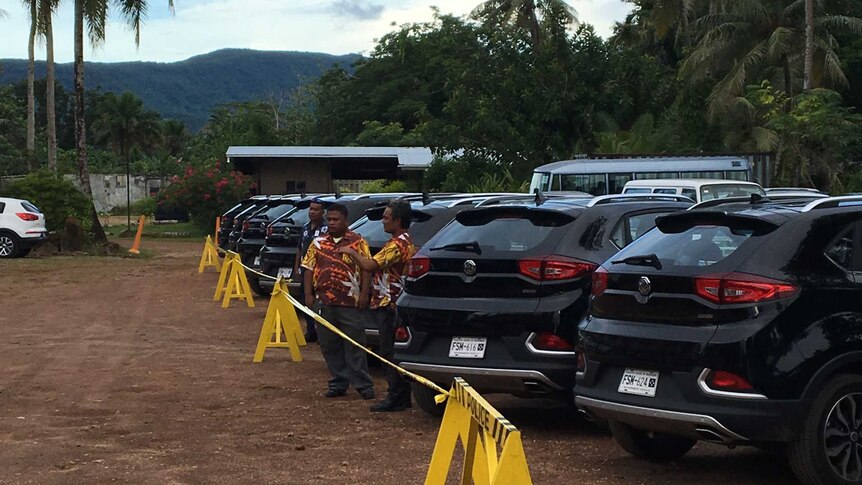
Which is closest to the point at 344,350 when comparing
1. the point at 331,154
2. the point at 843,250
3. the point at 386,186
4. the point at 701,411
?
the point at 701,411

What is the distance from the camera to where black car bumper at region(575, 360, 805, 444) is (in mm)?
6945

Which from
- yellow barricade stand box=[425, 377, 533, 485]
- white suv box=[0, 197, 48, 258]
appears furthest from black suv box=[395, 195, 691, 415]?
white suv box=[0, 197, 48, 258]

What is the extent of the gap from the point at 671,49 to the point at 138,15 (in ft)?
88.2

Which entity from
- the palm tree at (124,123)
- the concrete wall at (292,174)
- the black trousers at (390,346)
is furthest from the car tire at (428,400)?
the palm tree at (124,123)

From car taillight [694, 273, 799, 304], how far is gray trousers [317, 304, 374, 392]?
4.22 meters

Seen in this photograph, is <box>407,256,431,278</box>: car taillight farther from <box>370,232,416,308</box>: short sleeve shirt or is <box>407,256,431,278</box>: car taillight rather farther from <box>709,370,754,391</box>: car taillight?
<box>709,370,754,391</box>: car taillight

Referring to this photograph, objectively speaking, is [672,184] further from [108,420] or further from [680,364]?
[680,364]

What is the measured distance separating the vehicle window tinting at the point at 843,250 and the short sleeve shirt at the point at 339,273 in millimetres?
4376

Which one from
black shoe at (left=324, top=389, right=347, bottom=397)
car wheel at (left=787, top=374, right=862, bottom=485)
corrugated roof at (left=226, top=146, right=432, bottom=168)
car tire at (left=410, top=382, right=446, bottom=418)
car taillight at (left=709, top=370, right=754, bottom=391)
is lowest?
black shoe at (left=324, top=389, right=347, bottom=397)

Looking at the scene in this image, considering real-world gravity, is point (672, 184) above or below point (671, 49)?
below

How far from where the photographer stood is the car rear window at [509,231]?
926 centimetres

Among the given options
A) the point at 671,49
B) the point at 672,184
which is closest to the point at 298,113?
the point at 671,49

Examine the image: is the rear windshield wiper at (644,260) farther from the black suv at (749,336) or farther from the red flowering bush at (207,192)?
the red flowering bush at (207,192)

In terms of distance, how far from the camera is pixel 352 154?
5084 cm
